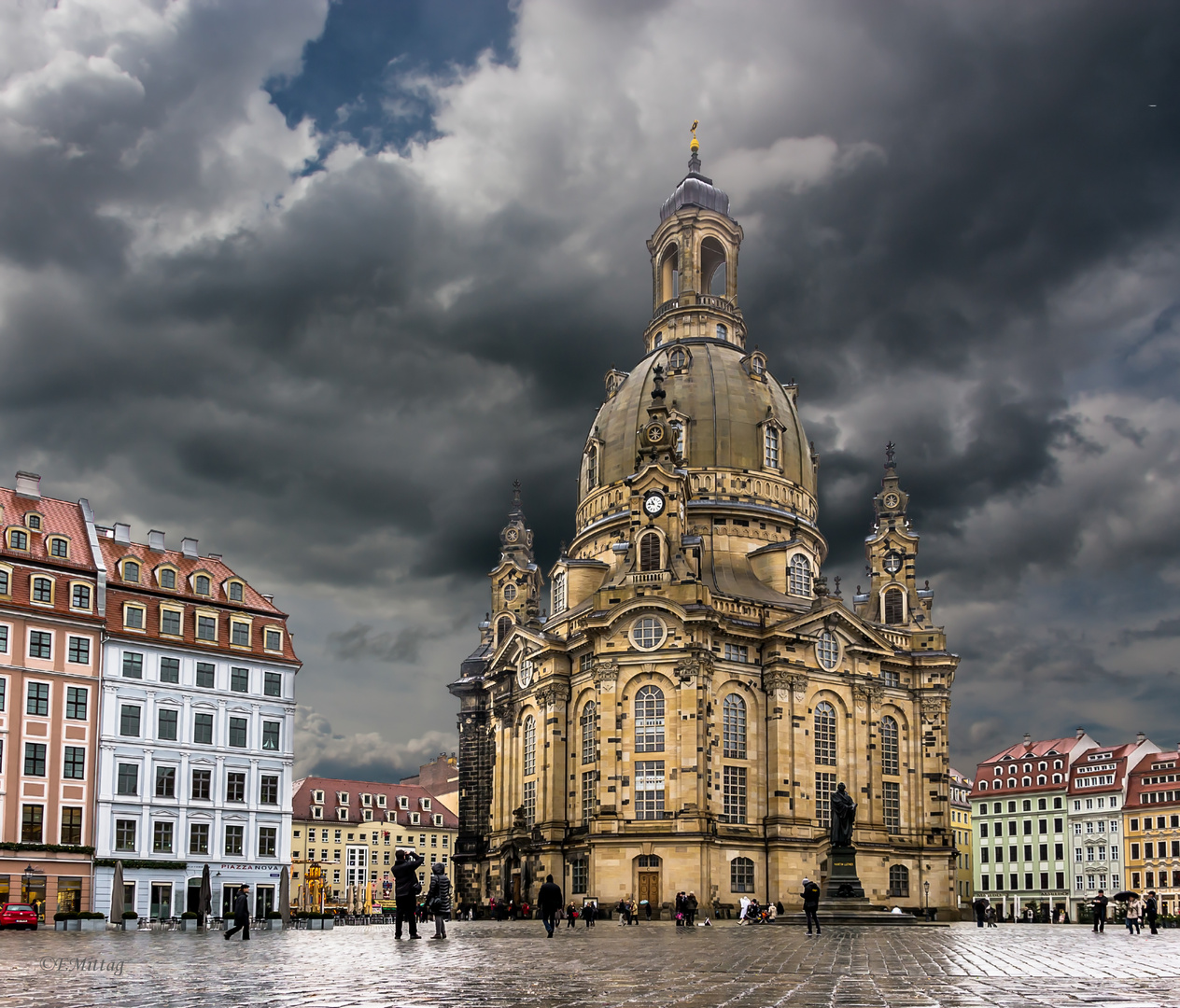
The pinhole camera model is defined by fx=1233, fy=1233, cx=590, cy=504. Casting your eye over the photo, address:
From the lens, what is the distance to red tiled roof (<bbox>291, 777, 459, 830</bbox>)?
417 ft

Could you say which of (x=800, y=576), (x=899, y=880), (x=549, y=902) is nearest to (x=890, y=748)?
(x=899, y=880)

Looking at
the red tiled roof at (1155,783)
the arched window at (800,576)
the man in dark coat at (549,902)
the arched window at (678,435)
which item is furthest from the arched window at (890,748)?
the man in dark coat at (549,902)

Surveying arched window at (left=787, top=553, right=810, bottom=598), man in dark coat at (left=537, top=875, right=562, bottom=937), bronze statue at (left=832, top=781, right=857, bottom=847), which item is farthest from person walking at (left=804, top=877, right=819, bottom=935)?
arched window at (left=787, top=553, right=810, bottom=598)

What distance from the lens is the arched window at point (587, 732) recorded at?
78.9 meters

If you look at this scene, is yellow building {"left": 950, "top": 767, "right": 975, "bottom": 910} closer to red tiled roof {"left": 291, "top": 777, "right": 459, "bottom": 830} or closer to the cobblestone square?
red tiled roof {"left": 291, "top": 777, "right": 459, "bottom": 830}

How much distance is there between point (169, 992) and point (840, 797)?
47411mm

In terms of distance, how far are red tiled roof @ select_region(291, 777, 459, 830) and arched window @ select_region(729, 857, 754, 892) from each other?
62.5 meters

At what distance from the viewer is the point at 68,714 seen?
6291 centimetres

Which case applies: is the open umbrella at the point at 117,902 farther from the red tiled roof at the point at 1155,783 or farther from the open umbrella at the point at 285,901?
the red tiled roof at the point at 1155,783

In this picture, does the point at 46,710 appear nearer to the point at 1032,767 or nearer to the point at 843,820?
the point at 843,820

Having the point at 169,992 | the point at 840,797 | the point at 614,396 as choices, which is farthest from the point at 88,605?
the point at 169,992

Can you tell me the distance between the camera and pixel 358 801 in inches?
5207

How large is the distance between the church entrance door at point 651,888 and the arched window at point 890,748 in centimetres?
2140

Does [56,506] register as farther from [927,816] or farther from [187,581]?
[927,816]
